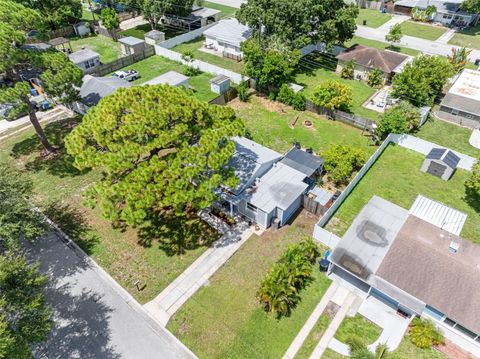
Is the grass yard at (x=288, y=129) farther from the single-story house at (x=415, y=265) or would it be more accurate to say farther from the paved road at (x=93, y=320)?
the paved road at (x=93, y=320)

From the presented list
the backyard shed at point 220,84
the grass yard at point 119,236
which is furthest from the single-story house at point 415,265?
the backyard shed at point 220,84

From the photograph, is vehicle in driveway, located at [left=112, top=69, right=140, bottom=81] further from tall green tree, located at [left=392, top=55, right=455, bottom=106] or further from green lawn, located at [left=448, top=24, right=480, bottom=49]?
green lawn, located at [left=448, top=24, right=480, bottom=49]

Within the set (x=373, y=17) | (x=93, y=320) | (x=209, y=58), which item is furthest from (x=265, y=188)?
(x=373, y=17)

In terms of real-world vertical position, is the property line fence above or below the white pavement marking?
above

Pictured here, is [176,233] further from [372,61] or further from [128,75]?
[372,61]

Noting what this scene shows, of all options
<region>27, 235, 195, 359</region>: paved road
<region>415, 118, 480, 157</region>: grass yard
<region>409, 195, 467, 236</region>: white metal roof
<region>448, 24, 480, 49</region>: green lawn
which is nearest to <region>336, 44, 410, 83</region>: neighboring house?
<region>415, 118, 480, 157</region>: grass yard

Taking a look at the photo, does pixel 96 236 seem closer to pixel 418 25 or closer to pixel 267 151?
pixel 267 151
